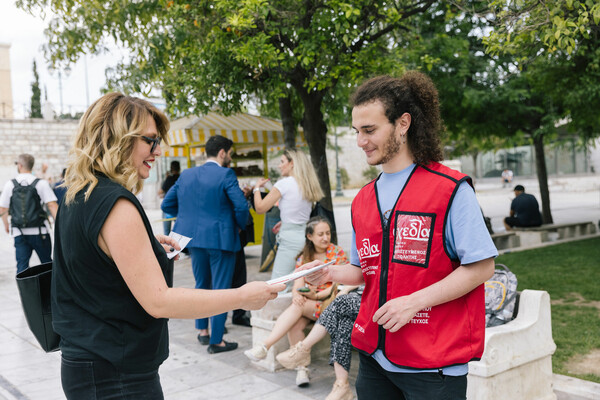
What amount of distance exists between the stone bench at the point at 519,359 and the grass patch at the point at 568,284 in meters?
0.88

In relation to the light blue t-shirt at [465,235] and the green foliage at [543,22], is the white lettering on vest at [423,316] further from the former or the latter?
the green foliage at [543,22]

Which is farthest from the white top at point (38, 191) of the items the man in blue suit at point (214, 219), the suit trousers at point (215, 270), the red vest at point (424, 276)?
the red vest at point (424, 276)

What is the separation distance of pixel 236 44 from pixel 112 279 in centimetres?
577

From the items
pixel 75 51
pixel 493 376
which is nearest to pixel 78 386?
pixel 493 376

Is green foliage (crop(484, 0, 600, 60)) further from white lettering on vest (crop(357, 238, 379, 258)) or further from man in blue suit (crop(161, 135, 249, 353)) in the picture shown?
white lettering on vest (crop(357, 238, 379, 258))

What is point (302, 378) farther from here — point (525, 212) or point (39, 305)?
point (525, 212)

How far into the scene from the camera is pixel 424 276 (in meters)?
1.88

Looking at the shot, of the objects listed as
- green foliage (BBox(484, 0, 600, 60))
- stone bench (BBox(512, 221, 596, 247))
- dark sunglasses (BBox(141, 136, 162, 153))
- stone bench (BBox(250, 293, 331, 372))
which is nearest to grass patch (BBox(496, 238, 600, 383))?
stone bench (BBox(512, 221, 596, 247))

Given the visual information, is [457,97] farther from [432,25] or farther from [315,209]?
[315,209]

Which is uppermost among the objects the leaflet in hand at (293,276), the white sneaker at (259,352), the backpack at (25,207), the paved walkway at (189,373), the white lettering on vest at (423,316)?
the backpack at (25,207)

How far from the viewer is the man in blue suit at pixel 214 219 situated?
5352 millimetres

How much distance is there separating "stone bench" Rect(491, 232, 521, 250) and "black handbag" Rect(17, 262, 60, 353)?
10174 millimetres

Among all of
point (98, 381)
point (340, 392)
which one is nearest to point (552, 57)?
point (340, 392)

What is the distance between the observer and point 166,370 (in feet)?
16.2
